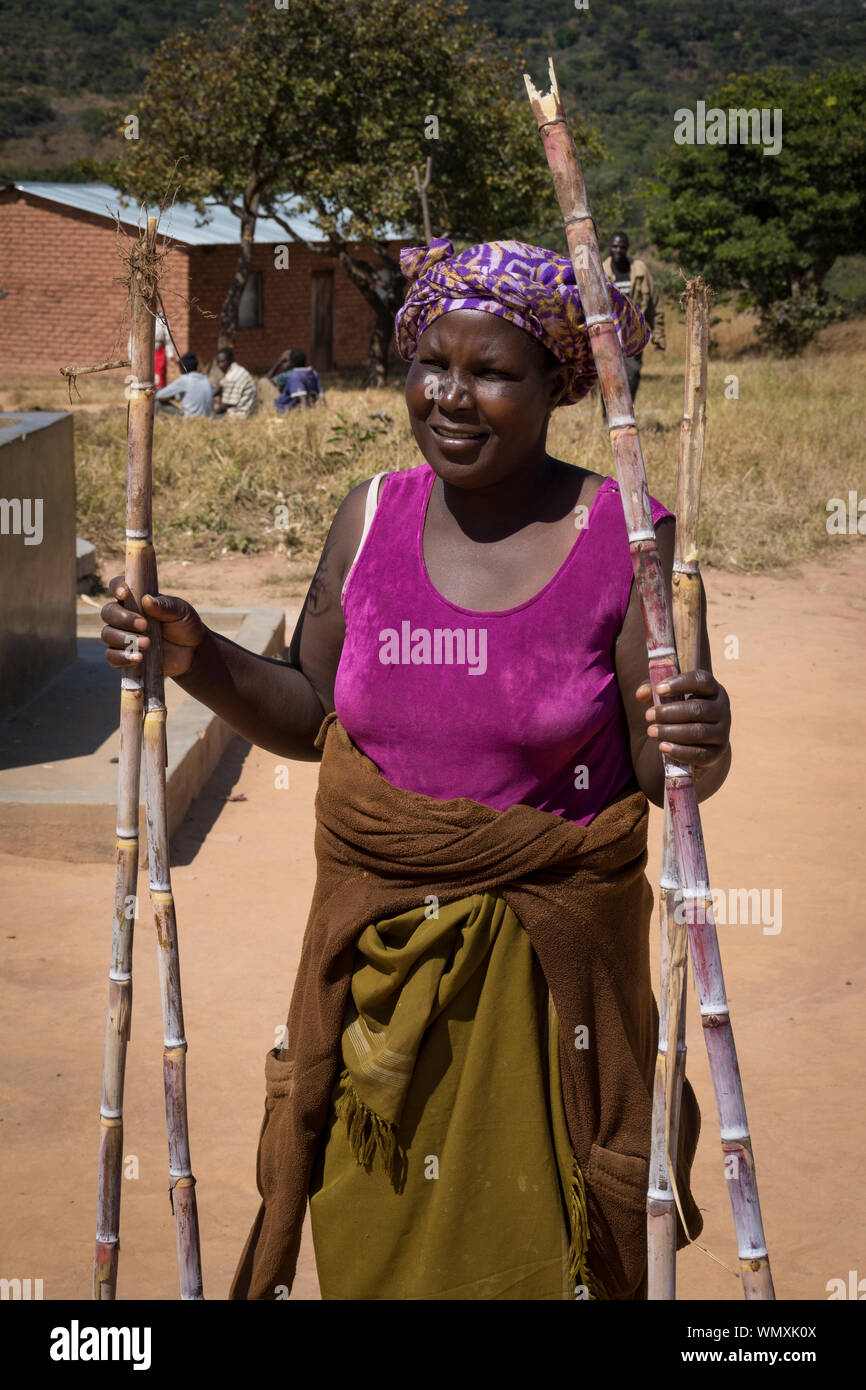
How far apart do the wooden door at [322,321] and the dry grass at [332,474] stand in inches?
524

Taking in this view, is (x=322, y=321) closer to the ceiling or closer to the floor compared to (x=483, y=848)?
closer to the ceiling

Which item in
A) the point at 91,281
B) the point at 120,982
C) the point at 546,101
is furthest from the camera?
the point at 91,281

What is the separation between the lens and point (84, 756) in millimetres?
5332

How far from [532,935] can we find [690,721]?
381mm

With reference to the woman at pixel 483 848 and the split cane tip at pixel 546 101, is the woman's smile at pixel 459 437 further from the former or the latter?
the split cane tip at pixel 546 101

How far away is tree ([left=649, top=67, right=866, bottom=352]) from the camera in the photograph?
22797 mm

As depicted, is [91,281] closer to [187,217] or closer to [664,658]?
[187,217]

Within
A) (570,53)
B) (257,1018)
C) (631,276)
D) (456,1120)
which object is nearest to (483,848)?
(456,1120)

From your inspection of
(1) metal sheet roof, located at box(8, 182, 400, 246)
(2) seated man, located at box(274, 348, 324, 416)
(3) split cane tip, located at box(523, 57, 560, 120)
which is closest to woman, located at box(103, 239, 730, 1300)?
(3) split cane tip, located at box(523, 57, 560, 120)

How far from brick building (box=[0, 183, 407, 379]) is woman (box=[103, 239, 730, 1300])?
19403mm

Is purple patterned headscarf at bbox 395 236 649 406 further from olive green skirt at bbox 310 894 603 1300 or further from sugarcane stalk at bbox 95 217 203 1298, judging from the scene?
olive green skirt at bbox 310 894 603 1300

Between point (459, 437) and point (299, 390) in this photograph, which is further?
point (299, 390)
